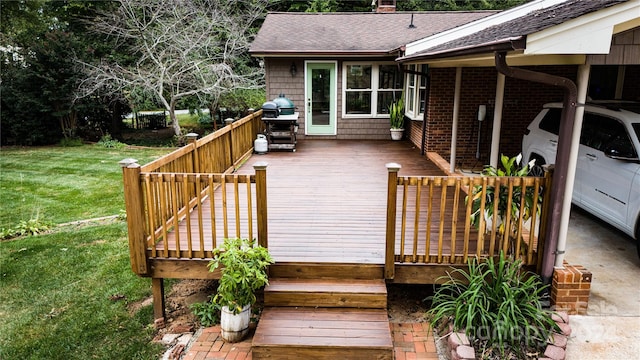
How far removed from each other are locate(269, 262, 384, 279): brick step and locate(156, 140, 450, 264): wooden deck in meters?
0.06

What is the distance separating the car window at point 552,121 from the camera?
6.52m

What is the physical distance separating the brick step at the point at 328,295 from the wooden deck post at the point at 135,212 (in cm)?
127

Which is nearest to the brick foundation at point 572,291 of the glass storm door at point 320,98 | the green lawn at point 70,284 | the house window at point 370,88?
the green lawn at point 70,284

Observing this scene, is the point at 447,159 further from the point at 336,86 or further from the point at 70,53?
the point at 70,53

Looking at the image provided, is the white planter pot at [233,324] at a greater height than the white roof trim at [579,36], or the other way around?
the white roof trim at [579,36]

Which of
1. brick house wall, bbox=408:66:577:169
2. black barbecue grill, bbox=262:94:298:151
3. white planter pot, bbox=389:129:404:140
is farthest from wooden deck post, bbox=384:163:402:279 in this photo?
white planter pot, bbox=389:129:404:140

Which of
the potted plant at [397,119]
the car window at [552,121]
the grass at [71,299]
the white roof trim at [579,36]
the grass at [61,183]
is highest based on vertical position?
the white roof trim at [579,36]

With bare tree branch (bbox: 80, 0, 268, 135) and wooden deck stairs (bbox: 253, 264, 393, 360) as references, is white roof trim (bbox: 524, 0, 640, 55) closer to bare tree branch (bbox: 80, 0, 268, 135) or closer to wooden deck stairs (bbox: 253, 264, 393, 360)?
wooden deck stairs (bbox: 253, 264, 393, 360)

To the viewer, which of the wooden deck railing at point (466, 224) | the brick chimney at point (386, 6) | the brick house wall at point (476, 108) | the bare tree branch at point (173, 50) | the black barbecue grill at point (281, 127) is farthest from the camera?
the brick chimney at point (386, 6)

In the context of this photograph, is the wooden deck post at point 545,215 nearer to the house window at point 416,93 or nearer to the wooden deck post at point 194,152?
the wooden deck post at point 194,152

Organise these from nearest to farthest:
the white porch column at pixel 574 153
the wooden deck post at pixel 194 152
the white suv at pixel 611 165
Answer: the white porch column at pixel 574 153 < the white suv at pixel 611 165 < the wooden deck post at pixel 194 152

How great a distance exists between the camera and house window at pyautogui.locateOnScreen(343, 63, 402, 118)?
1206cm

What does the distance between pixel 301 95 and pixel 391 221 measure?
8.57 meters

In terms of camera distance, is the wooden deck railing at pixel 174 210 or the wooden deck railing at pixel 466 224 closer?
the wooden deck railing at pixel 466 224
